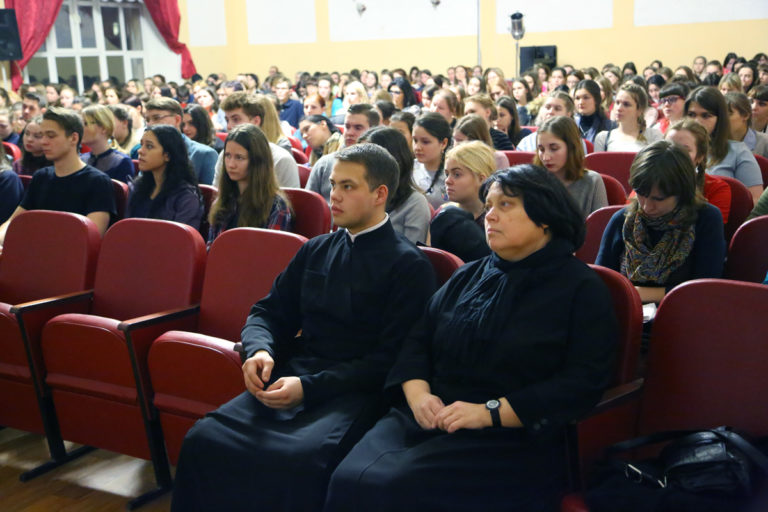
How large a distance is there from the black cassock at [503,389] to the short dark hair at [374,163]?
1.45 ft

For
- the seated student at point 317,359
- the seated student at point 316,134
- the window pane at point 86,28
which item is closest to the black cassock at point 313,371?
the seated student at point 317,359

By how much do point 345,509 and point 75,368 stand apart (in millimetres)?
1188

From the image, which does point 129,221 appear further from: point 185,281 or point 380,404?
point 380,404

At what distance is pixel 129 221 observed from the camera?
2691 millimetres

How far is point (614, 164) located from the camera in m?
3.87

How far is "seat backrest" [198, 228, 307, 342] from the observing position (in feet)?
7.84

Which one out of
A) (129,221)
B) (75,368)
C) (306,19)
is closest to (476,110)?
(129,221)

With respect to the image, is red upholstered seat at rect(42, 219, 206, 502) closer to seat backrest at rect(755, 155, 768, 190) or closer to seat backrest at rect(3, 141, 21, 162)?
seat backrest at rect(755, 155, 768, 190)

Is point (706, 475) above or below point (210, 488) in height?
above

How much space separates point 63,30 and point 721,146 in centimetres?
1265

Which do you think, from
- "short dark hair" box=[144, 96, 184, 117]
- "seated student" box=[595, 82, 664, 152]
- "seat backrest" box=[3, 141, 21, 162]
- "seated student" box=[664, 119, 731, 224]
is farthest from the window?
"seated student" box=[664, 119, 731, 224]

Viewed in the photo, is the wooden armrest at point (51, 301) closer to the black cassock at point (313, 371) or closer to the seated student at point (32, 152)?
the black cassock at point (313, 371)

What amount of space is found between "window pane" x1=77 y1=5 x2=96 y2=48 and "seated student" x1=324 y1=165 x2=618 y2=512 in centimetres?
1366

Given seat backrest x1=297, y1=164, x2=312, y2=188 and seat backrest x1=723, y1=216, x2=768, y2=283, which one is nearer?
seat backrest x1=723, y1=216, x2=768, y2=283
